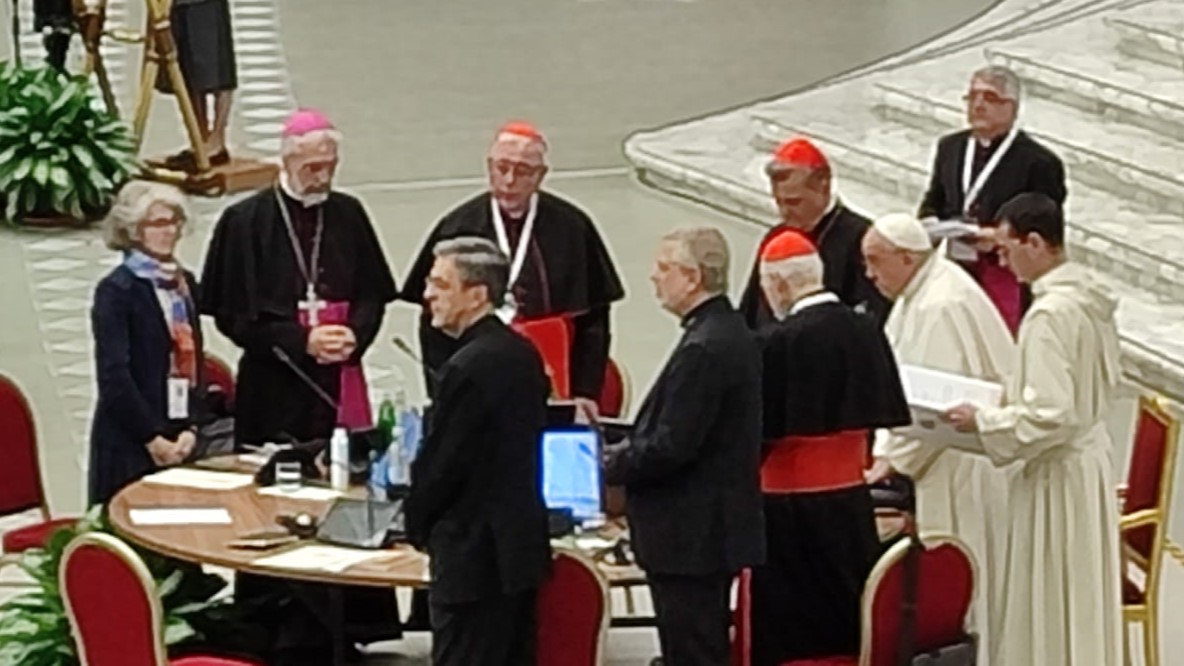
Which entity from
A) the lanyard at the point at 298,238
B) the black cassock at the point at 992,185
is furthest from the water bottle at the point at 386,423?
the black cassock at the point at 992,185

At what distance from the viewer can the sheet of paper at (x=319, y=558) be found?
666 cm

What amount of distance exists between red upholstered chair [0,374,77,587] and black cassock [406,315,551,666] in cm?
192

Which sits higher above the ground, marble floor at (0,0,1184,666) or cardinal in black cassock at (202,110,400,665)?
cardinal in black cassock at (202,110,400,665)

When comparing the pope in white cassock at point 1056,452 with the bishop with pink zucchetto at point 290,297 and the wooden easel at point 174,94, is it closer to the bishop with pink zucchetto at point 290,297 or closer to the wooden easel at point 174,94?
the bishop with pink zucchetto at point 290,297

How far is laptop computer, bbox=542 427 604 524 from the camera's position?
6641 millimetres

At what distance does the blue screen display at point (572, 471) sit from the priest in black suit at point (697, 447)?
0.11 m

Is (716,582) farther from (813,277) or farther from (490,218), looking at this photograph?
(490,218)

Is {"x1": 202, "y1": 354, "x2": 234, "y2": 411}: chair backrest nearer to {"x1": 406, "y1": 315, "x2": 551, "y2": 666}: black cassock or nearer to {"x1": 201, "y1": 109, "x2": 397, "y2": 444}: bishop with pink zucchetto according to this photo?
{"x1": 201, "y1": 109, "x2": 397, "y2": 444}: bishop with pink zucchetto

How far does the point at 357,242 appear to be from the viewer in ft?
26.7

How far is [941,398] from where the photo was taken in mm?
7051

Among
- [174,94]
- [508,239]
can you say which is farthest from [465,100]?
[508,239]

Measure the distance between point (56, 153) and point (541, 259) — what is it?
604cm

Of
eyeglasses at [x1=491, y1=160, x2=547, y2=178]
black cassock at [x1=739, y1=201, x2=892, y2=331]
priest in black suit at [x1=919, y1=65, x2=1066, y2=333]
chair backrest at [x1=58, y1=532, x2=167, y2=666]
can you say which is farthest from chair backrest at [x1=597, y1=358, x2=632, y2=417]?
chair backrest at [x1=58, y1=532, x2=167, y2=666]

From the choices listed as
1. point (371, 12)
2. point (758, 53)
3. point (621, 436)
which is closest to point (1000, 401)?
point (621, 436)
